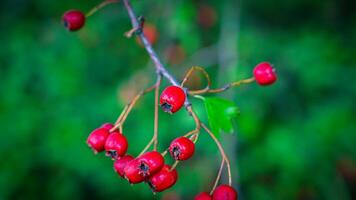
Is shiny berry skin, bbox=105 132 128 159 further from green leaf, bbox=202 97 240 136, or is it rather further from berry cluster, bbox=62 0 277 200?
green leaf, bbox=202 97 240 136

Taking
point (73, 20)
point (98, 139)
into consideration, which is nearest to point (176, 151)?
point (98, 139)

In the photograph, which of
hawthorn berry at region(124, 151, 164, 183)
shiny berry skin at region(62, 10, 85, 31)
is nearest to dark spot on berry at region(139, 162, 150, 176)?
hawthorn berry at region(124, 151, 164, 183)

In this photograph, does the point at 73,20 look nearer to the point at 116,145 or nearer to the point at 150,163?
the point at 116,145

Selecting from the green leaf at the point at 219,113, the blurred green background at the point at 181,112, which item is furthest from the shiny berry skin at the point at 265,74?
the blurred green background at the point at 181,112

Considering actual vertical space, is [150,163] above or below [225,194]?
above

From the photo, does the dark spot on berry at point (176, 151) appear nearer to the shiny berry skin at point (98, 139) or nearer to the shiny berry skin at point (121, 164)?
the shiny berry skin at point (121, 164)

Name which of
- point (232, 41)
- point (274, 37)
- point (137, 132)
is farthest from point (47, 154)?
point (274, 37)

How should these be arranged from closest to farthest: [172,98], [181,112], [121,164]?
[172,98] < [121,164] < [181,112]
